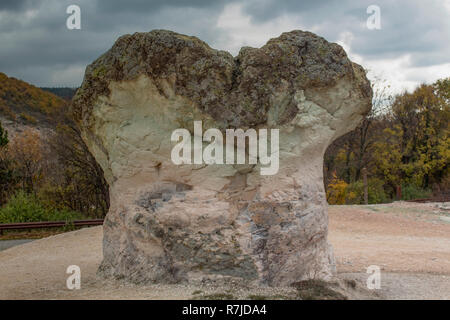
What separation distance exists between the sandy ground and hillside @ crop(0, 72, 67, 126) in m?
33.6

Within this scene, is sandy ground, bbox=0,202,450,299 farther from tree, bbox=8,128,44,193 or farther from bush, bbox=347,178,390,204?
tree, bbox=8,128,44,193

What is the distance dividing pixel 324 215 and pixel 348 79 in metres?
1.82

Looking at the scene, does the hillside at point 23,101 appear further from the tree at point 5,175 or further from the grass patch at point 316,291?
the grass patch at point 316,291

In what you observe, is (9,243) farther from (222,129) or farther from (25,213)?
(222,129)

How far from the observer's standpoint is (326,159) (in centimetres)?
2427

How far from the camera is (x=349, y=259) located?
26.4 ft

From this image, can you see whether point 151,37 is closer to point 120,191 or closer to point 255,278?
point 120,191

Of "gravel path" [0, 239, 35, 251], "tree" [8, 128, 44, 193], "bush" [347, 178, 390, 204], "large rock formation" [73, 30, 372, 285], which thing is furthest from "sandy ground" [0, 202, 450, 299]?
"tree" [8, 128, 44, 193]

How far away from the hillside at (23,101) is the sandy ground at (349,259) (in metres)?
33.6

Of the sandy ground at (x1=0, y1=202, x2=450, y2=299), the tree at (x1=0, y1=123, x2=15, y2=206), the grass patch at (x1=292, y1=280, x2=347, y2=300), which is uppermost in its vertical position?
the tree at (x1=0, y1=123, x2=15, y2=206)

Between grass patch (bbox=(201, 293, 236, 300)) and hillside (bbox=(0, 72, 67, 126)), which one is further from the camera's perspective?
hillside (bbox=(0, 72, 67, 126))

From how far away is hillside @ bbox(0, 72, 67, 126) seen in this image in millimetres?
41125
